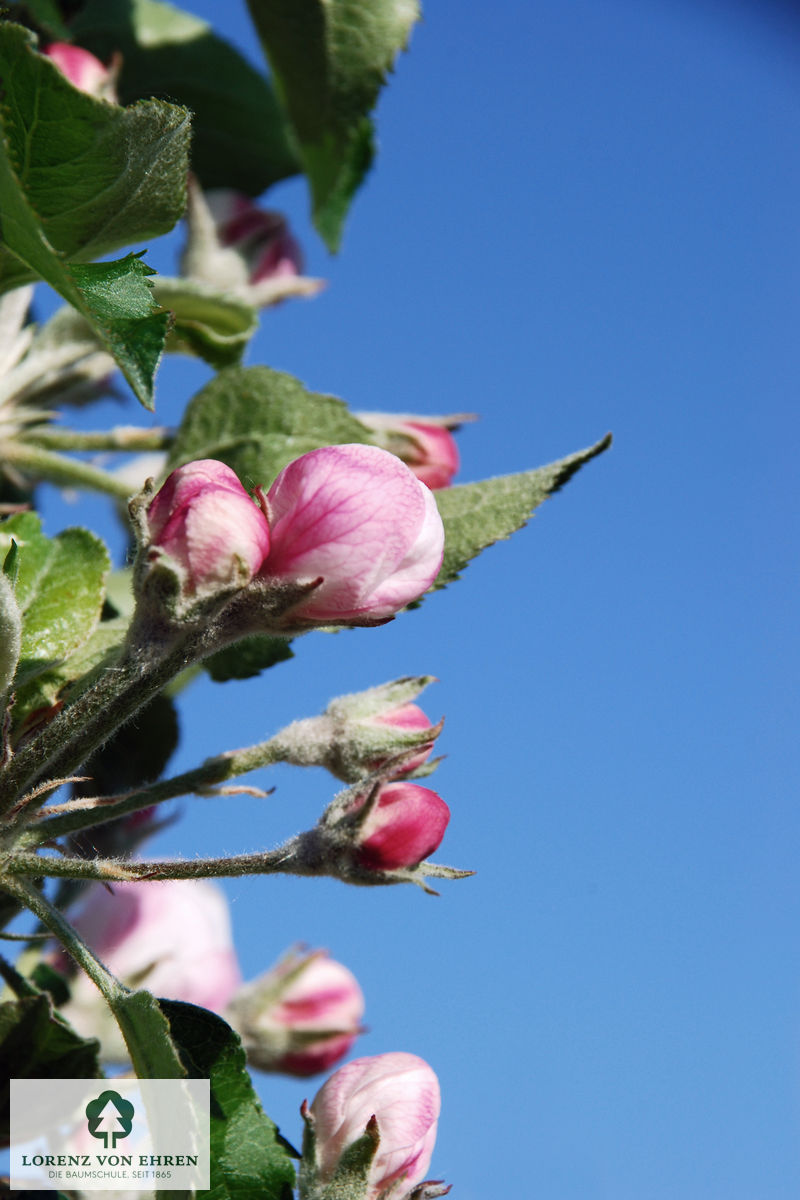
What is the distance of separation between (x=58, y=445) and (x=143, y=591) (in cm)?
77

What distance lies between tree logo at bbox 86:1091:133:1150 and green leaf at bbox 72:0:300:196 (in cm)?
147

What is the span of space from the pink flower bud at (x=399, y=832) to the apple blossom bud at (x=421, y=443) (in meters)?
0.52

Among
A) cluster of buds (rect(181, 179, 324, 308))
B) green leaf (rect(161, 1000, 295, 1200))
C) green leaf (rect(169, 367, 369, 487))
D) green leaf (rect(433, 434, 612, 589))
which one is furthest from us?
cluster of buds (rect(181, 179, 324, 308))

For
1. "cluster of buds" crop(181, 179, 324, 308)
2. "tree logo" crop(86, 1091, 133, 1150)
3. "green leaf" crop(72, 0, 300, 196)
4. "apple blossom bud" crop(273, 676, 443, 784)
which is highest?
"green leaf" crop(72, 0, 300, 196)

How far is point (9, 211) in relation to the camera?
32.9 inches

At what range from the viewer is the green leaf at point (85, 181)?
0.83 metres

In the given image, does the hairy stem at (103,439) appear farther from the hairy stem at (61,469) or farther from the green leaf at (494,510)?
the green leaf at (494,510)

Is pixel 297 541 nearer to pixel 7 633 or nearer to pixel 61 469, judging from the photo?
pixel 7 633

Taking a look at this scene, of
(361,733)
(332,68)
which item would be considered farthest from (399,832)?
(332,68)

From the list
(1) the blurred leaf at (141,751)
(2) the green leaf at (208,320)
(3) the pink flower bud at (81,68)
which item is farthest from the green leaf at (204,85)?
(1) the blurred leaf at (141,751)

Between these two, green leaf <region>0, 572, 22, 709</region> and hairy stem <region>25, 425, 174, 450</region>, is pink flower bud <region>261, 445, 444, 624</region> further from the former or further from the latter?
hairy stem <region>25, 425, 174, 450</region>

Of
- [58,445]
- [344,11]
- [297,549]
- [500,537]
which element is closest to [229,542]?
[297,549]

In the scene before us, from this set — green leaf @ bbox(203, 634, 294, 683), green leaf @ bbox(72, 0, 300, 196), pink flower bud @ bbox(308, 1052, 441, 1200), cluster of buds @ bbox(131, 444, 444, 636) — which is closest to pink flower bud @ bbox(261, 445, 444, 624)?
cluster of buds @ bbox(131, 444, 444, 636)

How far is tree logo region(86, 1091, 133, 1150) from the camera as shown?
50.1 inches
